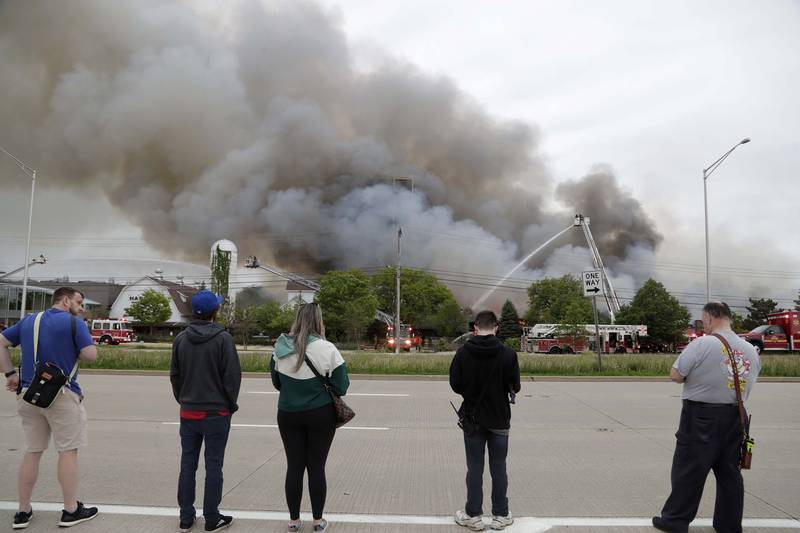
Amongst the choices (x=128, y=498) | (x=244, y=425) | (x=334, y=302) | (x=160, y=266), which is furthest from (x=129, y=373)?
(x=160, y=266)

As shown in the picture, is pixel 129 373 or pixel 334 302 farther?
pixel 334 302

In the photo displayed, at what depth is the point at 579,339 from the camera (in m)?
39.0

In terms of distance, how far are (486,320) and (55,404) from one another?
300cm

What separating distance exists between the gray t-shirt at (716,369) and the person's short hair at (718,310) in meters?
0.14

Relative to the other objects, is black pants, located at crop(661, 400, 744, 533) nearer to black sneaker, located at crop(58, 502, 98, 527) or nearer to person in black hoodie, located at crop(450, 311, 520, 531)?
person in black hoodie, located at crop(450, 311, 520, 531)

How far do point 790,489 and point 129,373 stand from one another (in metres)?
14.9

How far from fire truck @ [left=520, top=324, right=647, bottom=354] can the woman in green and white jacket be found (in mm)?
36263

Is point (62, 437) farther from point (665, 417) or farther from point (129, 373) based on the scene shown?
point (129, 373)

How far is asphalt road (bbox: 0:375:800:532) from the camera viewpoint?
172 inches

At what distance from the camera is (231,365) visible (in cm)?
398

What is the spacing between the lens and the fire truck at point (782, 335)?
3152 centimetres

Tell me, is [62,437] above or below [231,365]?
below

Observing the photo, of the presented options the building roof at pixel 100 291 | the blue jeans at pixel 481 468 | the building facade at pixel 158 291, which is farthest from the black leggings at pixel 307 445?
the building roof at pixel 100 291

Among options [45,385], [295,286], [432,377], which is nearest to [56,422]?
[45,385]
